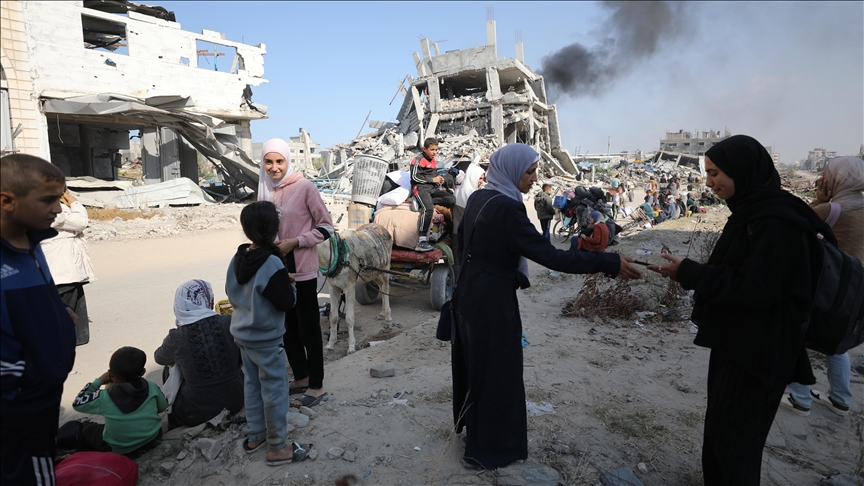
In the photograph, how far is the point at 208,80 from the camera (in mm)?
19422

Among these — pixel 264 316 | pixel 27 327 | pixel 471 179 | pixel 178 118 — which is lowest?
pixel 264 316

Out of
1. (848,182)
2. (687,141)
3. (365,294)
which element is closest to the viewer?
(848,182)

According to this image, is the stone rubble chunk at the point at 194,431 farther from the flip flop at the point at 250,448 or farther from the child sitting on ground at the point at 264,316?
the child sitting on ground at the point at 264,316

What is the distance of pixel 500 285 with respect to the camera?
8.86ft

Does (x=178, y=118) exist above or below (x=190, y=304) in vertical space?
above

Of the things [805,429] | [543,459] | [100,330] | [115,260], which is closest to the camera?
[543,459]

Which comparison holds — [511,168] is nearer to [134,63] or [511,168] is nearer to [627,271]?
[627,271]

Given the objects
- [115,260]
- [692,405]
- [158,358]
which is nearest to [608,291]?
[692,405]

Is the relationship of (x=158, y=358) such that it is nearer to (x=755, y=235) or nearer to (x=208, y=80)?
(x=755, y=235)

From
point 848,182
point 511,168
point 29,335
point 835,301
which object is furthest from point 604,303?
point 29,335

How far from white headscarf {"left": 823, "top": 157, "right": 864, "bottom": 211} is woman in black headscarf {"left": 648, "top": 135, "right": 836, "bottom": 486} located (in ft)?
6.13

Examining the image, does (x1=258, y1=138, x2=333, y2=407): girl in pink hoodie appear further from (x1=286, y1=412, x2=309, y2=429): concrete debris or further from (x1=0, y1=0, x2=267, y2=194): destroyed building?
(x1=0, y1=0, x2=267, y2=194): destroyed building

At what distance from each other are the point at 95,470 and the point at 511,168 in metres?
2.81

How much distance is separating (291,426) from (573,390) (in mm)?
2305
